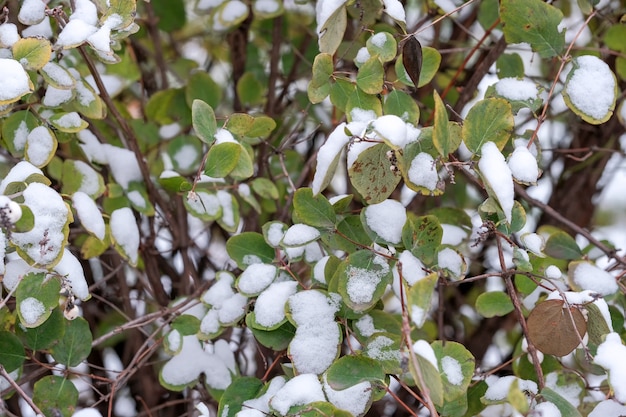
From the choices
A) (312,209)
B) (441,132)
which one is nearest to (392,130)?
(441,132)

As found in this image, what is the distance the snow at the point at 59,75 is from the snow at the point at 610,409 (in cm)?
65

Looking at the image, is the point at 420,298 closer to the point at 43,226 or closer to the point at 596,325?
the point at 596,325

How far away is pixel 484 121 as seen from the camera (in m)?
0.69

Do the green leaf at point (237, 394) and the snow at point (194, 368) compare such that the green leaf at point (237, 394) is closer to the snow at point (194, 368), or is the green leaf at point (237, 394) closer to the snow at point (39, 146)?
the snow at point (194, 368)

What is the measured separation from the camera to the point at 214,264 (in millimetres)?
1319

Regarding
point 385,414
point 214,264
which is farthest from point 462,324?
point 214,264

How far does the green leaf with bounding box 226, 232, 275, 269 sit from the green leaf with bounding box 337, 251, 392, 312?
13 centimetres

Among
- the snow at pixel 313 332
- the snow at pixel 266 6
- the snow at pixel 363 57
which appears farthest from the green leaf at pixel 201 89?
the snow at pixel 313 332

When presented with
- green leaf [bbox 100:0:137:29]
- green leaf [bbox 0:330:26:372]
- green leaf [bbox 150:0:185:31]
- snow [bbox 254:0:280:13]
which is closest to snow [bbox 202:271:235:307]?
green leaf [bbox 0:330:26:372]

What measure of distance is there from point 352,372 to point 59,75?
1.45 feet

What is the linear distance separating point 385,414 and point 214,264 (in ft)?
1.39

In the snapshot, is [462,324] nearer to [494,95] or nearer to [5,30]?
[494,95]

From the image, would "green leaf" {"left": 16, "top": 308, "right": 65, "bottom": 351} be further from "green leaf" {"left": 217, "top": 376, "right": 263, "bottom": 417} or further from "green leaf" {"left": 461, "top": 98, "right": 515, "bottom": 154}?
"green leaf" {"left": 461, "top": 98, "right": 515, "bottom": 154}

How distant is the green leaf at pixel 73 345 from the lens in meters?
0.80
